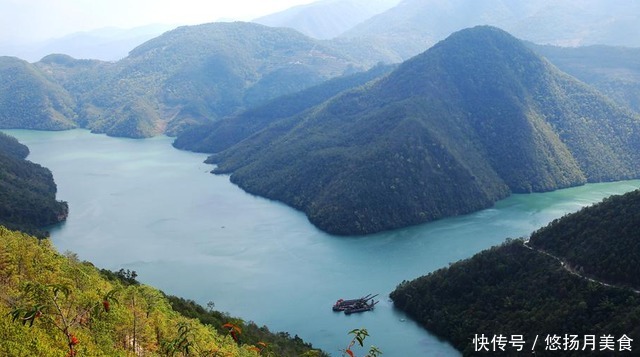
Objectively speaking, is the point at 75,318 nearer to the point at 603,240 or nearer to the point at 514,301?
the point at 514,301

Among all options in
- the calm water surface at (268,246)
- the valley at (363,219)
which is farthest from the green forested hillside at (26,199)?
the calm water surface at (268,246)

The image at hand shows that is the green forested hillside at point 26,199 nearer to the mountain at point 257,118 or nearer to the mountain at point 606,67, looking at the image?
the mountain at point 257,118

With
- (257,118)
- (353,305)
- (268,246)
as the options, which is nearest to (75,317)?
(353,305)

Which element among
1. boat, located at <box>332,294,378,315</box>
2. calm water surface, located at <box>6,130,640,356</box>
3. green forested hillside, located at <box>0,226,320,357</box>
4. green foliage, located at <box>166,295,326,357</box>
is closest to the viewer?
green forested hillside, located at <box>0,226,320,357</box>

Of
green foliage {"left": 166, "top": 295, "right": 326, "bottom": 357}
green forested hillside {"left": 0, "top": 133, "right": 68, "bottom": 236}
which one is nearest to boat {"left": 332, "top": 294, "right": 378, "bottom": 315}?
green foliage {"left": 166, "top": 295, "right": 326, "bottom": 357}

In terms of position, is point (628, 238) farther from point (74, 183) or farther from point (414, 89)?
point (74, 183)

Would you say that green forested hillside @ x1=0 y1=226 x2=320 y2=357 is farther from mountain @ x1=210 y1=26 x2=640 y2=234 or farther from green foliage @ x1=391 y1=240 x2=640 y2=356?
mountain @ x1=210 y1=26 x2=640 y2=234

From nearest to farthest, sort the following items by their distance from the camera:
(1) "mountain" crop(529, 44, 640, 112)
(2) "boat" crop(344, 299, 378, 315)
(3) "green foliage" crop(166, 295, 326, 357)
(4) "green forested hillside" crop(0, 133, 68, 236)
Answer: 1. (3) "green foliage" crop(166, 295, 326, 357)
2. (2) "boat" crop(344, 299, 378, 315)
3. (4) "green forested hillside" crop(0, 133, 68, 236)
4. (1) "mountain" crop(529, 44, 640, 112)
